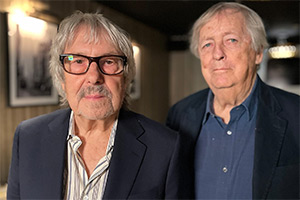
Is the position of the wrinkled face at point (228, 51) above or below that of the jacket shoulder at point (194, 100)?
above

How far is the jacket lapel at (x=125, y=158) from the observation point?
108 cm

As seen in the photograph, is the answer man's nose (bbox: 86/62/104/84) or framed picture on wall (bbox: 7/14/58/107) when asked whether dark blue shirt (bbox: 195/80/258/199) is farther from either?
framed picture on wall (bbox: 7/14/58/107)

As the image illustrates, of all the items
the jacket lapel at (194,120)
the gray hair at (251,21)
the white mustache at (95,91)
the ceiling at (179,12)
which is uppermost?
the ceiling at (179,12)

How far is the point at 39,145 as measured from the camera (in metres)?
1.21

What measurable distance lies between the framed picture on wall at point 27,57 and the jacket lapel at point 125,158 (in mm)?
1673

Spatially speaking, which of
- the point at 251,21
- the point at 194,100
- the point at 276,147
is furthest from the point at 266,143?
the point at 251,21

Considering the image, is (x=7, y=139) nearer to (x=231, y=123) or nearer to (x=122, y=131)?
(x=122, y=131)

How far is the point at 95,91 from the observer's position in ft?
3.51

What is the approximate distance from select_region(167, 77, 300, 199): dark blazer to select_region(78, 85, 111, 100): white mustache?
587 millimetres

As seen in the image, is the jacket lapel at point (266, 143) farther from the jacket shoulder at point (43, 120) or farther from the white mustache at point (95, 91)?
the jacket shoulder at point (43, 120)

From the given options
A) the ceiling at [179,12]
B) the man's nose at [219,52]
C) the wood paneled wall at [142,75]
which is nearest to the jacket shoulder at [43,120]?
the wood paneled wall at [142,75]

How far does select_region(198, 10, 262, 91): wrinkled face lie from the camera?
52.2 inches

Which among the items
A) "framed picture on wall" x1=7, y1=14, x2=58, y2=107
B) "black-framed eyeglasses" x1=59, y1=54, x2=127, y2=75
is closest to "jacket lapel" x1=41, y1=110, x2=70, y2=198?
"black-framed eyeglasses" x1=59, y1=54, x2=127, y2=75

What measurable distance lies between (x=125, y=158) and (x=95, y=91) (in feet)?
0.99
